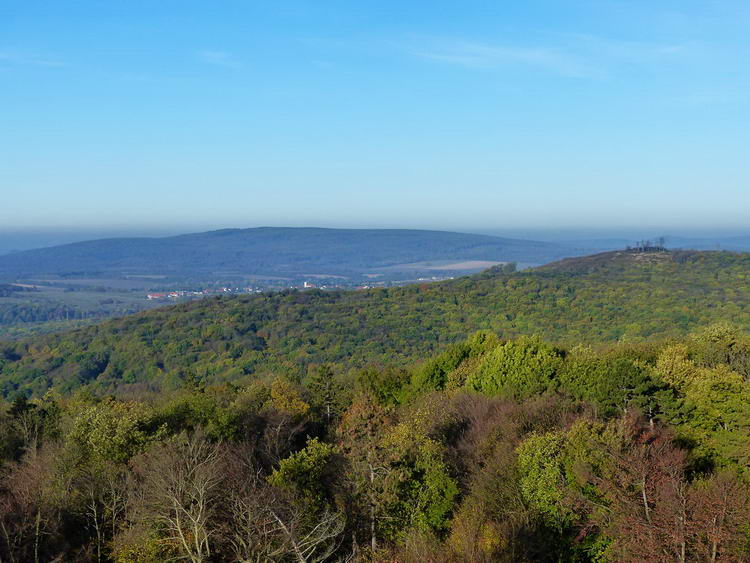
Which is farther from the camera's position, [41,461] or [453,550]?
[41,461]

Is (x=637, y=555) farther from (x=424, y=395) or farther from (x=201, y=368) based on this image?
(x=201, y=368)

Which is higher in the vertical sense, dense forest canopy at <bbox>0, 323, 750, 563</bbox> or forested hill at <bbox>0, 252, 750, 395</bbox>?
dense forest canopy at <bbox>0, 323, 750, 563</bbox>

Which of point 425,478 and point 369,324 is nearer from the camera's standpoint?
point 425,478

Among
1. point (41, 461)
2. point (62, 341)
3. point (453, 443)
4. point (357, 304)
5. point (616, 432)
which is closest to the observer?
point (616, 432)

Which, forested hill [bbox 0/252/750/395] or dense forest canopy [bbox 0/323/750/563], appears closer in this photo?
dense forest canopy [bbox 0/323/750/563]

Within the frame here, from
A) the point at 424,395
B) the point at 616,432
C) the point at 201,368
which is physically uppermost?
the point at 616,432

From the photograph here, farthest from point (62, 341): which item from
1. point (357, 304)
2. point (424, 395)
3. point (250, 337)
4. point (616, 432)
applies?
point (616, 432)

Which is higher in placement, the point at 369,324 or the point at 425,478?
the point at 425,478

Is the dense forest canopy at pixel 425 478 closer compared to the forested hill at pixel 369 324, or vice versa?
the dense forest canopy at pixel 425 478
